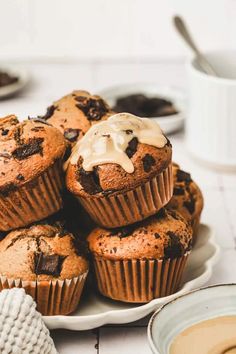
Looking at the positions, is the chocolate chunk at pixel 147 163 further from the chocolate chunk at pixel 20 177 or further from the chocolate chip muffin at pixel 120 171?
the chocolate chunk at pixel 20 177

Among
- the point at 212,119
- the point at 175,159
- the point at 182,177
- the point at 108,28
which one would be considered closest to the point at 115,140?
the point at 182,177

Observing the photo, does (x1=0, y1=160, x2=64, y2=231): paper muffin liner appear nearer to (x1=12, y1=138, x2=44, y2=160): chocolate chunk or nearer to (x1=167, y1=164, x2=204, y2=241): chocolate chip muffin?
(x1=12, y1=138, x2=44, y2=160): chocolate chunk

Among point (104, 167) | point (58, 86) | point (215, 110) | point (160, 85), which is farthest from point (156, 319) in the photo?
point (58, 86)

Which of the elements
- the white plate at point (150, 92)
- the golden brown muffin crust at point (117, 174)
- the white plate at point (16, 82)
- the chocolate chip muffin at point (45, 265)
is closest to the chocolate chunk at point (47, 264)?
the chocolate chip muffin at point (45, 265)

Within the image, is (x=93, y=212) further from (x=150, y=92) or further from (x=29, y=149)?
(x=150, y=92)

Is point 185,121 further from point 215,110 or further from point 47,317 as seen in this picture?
point 47,317
